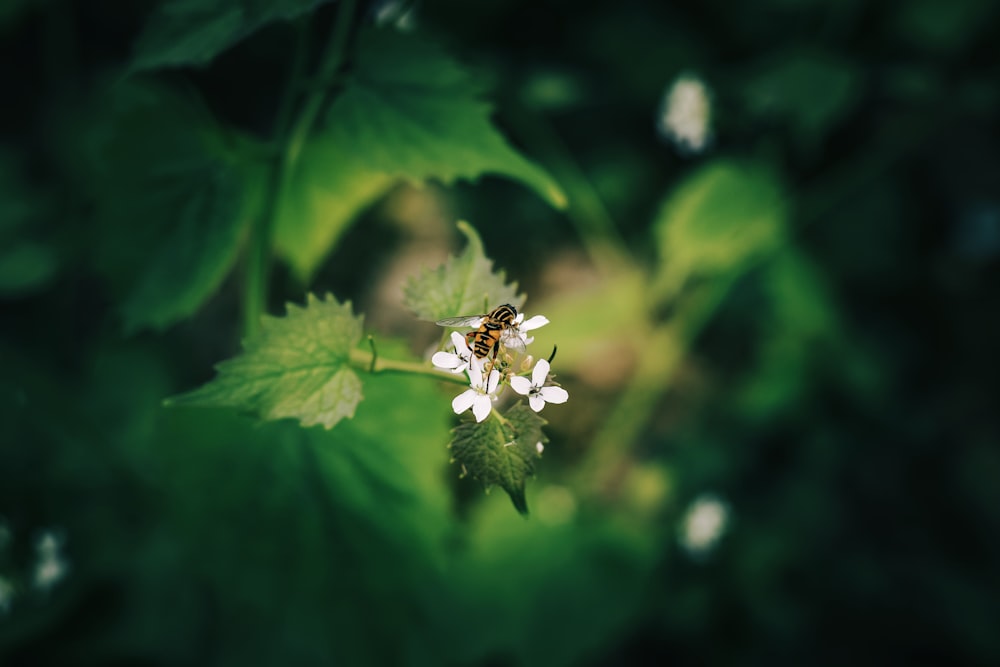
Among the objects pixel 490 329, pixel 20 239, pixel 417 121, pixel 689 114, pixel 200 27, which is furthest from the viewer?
pixel 689 114

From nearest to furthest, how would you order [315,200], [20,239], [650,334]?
[315,200] < [20,239] < [650,334]

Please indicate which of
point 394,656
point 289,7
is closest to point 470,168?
point 289,7

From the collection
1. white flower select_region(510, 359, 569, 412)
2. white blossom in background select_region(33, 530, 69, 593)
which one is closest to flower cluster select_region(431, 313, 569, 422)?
white flower select_region(510, 359, 569, 412)

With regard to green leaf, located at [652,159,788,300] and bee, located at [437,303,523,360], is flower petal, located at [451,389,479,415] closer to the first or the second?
bee, located at [437,303,523,360]

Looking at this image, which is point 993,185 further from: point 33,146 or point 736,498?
point 33,146

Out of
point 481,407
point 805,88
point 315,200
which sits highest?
point 805,88

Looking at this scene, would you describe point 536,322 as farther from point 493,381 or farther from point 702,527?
point 702,527

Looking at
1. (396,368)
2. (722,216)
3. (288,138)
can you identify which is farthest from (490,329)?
(722,216)

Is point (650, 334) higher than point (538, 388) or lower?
higher
